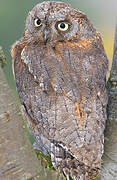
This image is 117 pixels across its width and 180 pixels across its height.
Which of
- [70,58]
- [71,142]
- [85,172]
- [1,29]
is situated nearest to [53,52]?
[70,58]

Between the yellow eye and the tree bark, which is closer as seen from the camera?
the tree bark

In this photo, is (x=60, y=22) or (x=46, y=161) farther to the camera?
(x=60, y=22)

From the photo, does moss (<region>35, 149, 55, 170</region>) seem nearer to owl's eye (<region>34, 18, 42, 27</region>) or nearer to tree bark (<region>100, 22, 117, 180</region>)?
tree bark (<region>100, 22, 117, 180</region>)

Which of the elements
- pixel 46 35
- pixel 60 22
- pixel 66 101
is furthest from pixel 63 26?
pixel 66 101

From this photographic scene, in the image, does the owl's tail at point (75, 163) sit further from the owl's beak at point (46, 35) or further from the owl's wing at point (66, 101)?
the owl's beak at point (46, 35)

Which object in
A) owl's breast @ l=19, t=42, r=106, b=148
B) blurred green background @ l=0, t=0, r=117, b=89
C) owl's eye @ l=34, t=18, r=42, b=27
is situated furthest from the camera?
blurred green background @ l=0, t=0, r=117, b=89

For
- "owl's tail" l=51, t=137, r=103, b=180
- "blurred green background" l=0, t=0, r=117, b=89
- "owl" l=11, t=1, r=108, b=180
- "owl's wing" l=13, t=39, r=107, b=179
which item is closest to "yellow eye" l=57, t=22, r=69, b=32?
"owl" l=11, t=1, r=108, b=180

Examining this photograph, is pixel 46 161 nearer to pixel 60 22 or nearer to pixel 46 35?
pixel 46 35
